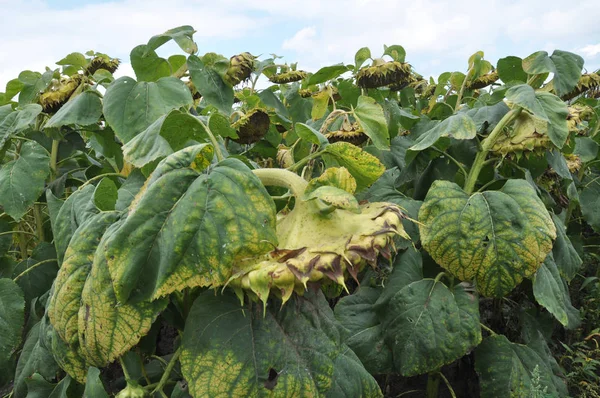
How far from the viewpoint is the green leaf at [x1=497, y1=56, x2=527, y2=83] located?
7.02 ft

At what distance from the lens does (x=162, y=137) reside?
108cm

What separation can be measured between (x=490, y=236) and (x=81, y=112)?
4.23ft

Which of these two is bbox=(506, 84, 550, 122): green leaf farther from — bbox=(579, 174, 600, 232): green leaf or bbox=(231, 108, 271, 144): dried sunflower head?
bbox=(579, 174, 600, 232): green leaf

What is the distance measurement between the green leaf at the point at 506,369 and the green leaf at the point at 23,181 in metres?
1.58

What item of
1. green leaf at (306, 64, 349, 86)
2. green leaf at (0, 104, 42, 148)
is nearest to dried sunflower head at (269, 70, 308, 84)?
green leaf at (306, 64, 349, 86)

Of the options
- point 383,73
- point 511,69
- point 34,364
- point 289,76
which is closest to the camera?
point 34,364

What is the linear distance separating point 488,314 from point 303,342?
1960mm

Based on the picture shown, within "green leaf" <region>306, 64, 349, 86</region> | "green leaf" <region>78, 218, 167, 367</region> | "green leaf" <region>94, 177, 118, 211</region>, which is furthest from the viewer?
"green leaf" <region>306, 64, 349, 86</region>

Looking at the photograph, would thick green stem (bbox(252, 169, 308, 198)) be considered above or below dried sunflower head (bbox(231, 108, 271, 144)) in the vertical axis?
above

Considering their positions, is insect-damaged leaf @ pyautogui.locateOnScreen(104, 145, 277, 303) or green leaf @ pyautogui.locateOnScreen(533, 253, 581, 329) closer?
insect-damaged leaf @ pyautogui.locateOnScreen(104, 145, 277, 303)

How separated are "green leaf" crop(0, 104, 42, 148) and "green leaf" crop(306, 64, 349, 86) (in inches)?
46.5

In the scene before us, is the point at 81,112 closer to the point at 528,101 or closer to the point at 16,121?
the point at 16,121

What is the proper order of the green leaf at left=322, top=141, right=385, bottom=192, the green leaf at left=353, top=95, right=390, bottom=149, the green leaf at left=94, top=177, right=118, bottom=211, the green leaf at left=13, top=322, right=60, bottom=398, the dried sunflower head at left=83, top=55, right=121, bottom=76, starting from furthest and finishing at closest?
1. the dried sunflower head at left=83, top=55, right=121, bottom=76
2. the green leaf at left=353, top=95, right=390, bottom=149
3. the green leaf at left=13, top=322, right=60, bottom=398
4. the green leaf at left=94, top=177, right=118, bottom=211
5. the green leaf at left=322, top=141, right=385, bottom=192

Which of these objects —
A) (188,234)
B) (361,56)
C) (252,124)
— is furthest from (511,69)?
(188,234)
